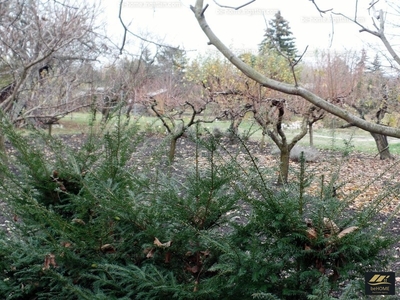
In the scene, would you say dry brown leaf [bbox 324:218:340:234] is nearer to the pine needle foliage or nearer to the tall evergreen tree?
the pine needle foliage

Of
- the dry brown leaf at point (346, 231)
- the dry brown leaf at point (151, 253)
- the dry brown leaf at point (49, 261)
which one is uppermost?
the dry brown leaf at point (346, 231)

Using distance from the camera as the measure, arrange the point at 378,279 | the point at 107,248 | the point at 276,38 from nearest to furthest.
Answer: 1. the point at 378,279
2. the point at 107,248
3. the point at 276,38

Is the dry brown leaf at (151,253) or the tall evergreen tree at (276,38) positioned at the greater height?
the tall evergreen tree at (276,38)

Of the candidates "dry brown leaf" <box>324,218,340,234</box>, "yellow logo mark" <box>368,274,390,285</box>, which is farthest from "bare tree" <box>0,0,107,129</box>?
"yellow logo mark" <box>368,274,390,285</box>

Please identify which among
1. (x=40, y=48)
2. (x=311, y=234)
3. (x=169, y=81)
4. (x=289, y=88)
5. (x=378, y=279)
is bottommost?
(x=378, y=279)

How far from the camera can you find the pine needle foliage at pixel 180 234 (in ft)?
4.54

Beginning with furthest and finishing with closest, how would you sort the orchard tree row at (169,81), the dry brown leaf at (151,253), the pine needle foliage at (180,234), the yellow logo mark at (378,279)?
1. the orchard tree row at (169,81)
2. the dry brown leaf at (151,253)
3. the pine needle foliage at (180,234)
4. the yellow logo mark at (378,279)

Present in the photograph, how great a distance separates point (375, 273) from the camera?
128 cm

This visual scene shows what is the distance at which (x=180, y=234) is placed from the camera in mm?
1617

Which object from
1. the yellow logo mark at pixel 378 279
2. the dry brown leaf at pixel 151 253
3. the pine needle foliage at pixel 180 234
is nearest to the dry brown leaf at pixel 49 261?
the pine needle foliage at pixel 180 234

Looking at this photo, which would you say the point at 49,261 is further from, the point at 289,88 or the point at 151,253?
the point at 289,88

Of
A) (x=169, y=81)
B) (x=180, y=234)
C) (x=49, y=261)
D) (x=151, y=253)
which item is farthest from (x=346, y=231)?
(x=169, y=81)

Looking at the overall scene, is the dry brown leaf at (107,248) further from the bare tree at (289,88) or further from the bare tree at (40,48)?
the bare tree at (40,48)

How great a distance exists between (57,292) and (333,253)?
44.6 inches
